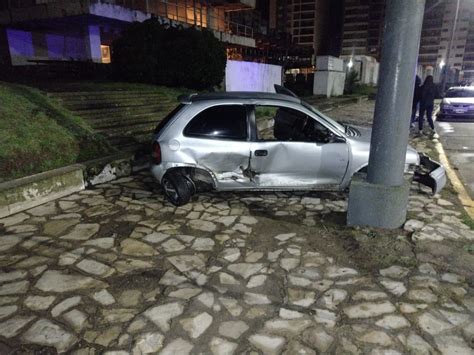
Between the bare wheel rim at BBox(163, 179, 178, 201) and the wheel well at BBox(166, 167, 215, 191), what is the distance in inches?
7.7

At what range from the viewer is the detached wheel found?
16.2 feet

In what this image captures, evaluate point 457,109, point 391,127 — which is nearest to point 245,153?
point 391,127

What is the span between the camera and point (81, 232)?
14.0 ft

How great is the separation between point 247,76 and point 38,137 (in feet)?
36.8

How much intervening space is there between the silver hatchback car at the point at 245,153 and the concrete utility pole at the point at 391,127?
76 centimetres

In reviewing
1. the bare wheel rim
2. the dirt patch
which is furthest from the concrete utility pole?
the bare wheel rim

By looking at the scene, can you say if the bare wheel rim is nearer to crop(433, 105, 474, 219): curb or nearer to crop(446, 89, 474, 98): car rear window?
crop(433, 105, 474, 219): curb

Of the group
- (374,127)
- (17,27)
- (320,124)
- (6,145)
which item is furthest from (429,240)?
(17,27)

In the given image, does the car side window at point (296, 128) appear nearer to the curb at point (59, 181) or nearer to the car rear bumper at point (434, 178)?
the car rear bumper at point (434, 178)

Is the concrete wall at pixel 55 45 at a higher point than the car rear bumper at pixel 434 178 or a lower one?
higher

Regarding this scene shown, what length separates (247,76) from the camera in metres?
15.8

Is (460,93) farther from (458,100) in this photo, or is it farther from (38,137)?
(38,137)

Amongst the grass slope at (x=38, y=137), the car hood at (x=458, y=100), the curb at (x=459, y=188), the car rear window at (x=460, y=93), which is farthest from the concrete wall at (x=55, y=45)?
the curb at (x=459, y=188)

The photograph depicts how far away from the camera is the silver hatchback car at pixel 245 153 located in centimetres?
494
